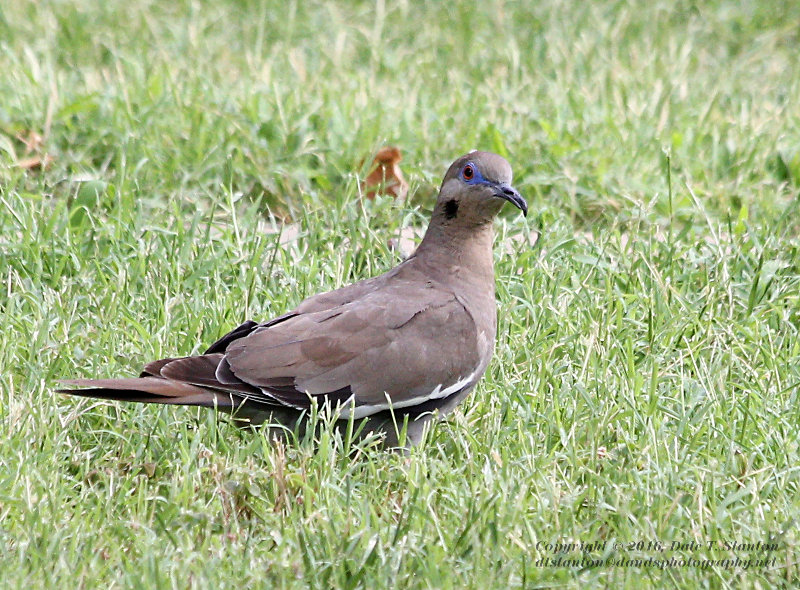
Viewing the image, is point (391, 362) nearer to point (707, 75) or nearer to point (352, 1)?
point (707, 75)

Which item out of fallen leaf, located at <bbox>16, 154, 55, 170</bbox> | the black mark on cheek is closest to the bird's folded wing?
the black mark on cheek

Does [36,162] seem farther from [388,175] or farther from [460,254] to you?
[460,254]

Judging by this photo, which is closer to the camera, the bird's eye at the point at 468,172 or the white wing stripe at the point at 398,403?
the white wing stripe at the point at 398,403

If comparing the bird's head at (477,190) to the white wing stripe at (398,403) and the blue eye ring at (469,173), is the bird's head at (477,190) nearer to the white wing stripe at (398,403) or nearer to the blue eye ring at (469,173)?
the blue eye ring at (469,173)

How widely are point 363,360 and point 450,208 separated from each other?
719mm

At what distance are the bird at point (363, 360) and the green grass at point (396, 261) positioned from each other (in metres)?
0.13

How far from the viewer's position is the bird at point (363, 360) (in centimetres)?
377

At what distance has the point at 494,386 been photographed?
4.20m

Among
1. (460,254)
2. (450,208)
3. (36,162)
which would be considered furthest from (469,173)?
(36,162)

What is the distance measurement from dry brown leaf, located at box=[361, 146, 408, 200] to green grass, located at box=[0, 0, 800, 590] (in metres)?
0.06

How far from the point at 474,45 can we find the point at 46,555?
5121 mm

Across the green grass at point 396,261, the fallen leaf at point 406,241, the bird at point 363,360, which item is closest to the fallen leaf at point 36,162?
the green grass at point 396,261

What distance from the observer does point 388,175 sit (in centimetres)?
564

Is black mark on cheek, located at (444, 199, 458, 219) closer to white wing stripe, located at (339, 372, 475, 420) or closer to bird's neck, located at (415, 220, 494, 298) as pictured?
bird's neck, located at (415, 220, 494, 298)
